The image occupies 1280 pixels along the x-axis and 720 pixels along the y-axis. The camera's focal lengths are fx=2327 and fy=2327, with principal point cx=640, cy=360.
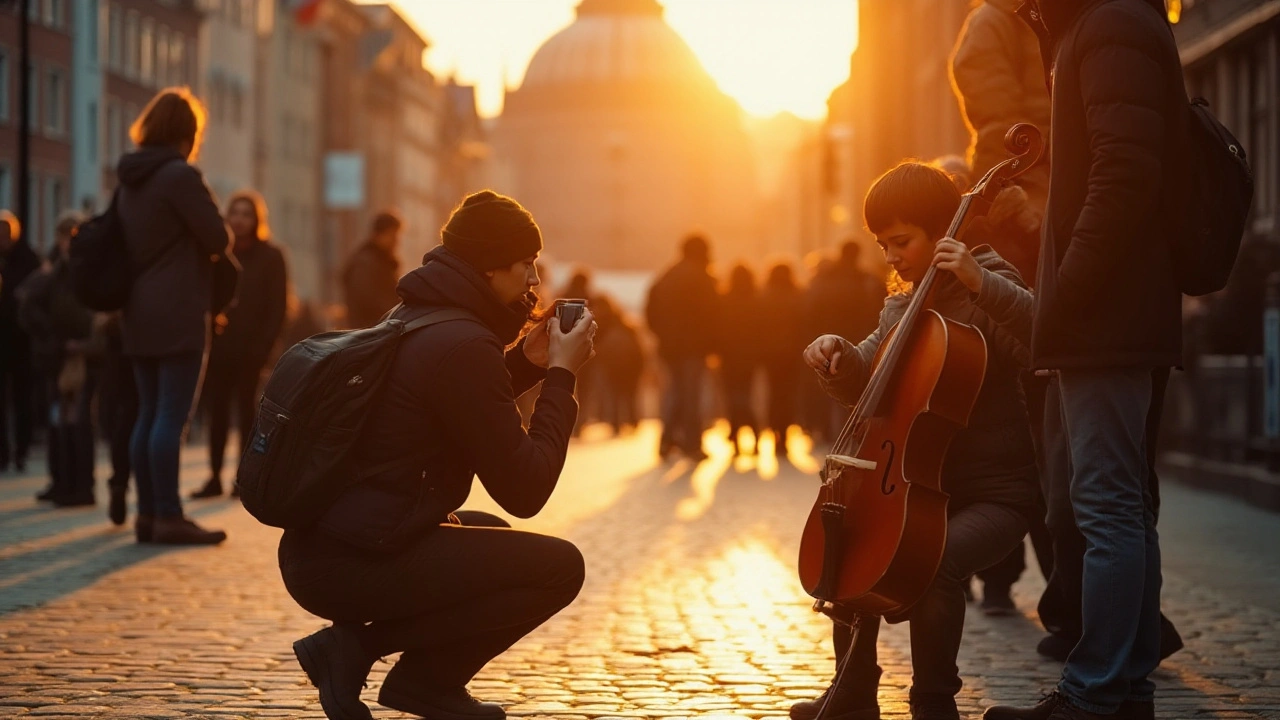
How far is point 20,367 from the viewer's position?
17.3m

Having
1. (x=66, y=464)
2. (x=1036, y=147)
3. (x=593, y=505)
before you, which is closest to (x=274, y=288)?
(x=66, y=464)

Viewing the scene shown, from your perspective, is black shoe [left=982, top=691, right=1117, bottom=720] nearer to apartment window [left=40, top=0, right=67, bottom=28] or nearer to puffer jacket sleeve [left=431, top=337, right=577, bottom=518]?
puffer jacket sleeve [left=431, top=337, right=577, bottom=518]

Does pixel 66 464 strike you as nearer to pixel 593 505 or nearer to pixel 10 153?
pixel 593 505

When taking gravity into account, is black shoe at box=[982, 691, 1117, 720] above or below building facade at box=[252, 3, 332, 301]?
below

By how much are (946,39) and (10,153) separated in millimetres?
18709

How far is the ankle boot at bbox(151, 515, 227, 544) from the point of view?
10.9 metres

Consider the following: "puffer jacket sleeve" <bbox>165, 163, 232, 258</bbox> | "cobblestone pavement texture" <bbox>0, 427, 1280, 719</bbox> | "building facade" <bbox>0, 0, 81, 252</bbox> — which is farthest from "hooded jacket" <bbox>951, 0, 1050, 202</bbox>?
"building facade" <bbox>0, 0, 81, 252</bbox>

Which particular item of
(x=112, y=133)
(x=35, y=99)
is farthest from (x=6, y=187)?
(x=112, y=133)

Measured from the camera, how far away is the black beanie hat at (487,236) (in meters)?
5.53

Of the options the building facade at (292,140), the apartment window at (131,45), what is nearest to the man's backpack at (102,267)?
the apartment window at (131,45)

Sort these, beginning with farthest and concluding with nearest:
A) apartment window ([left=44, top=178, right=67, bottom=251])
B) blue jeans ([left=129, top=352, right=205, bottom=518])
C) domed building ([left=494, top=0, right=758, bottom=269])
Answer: domed building ([left=494, top=0, right=758, bottom=269]) < apartment window ([left=44, top=178, right=67, bottom=251]) < blue jeans ([left=129, top=352, right=205, bottom=518])

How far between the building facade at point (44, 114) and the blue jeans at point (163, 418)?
35.7m

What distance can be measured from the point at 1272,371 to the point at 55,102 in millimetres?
39298

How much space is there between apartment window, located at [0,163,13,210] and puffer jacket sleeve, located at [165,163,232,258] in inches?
1422
